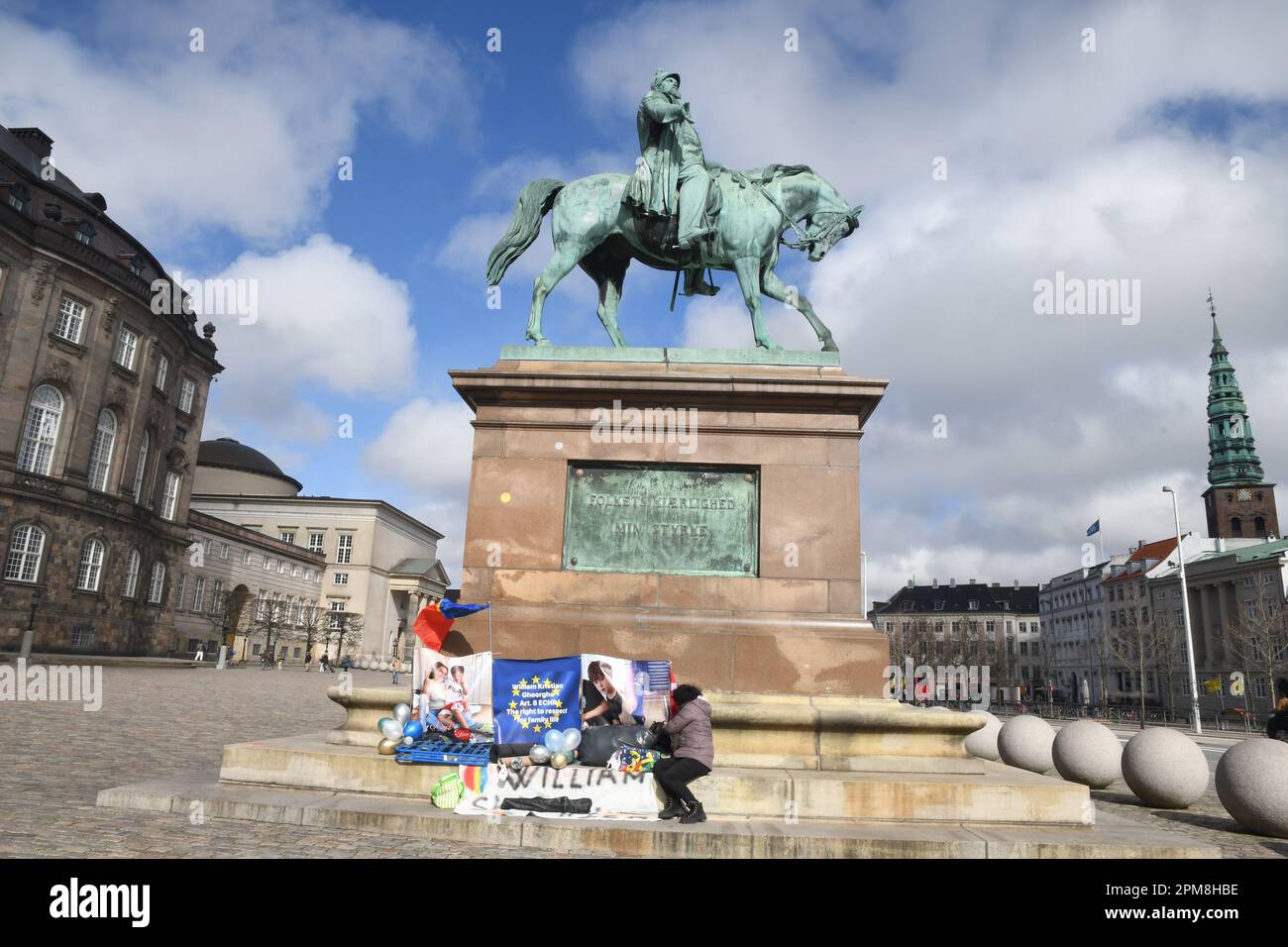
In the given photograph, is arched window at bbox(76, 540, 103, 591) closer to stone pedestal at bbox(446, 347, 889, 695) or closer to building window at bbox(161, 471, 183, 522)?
building window at bbox(161, 471, 183, 522)

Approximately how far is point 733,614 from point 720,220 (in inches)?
217

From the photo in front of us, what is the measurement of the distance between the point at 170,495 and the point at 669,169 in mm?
60888

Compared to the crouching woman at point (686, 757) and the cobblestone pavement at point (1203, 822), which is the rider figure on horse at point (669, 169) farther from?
the cobblestone pavement at point (1203, 822)

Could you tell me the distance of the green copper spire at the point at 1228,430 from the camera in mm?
108750

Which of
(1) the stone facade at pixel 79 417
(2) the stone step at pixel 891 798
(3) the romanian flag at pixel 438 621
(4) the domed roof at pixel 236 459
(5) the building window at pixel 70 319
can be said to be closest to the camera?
A: (2) the stone step at pixel 891 798

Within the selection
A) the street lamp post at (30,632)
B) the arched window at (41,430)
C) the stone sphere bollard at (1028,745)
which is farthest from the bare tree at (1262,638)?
the arched window at (41,430)

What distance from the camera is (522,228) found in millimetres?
11898

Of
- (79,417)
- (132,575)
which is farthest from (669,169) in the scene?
(132,575)

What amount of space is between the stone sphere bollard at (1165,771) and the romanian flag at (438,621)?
9.39 metres

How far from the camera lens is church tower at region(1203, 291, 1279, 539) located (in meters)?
108

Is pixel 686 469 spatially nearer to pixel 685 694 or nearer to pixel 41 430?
pixel 685 694

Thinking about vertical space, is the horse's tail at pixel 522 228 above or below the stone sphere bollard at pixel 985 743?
above

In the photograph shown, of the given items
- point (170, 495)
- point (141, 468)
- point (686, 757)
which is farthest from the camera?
point (170, 495)

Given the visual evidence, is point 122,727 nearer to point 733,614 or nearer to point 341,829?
point 341,829
